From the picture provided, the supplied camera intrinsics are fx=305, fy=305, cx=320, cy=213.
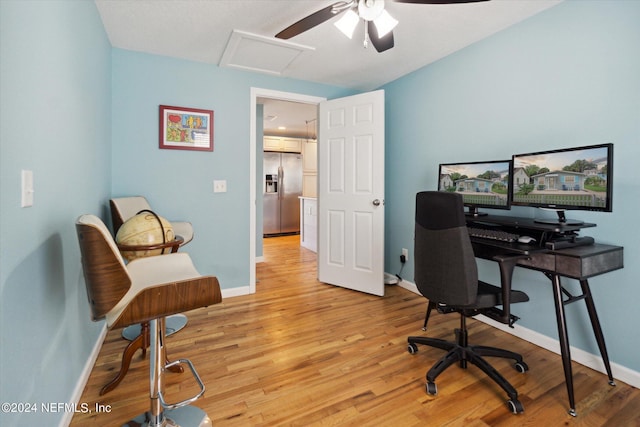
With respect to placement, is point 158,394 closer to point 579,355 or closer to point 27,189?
point 27,189

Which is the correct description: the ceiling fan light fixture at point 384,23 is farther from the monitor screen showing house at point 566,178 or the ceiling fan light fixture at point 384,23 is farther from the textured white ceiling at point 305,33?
the monitor screen showing house at point 566,178

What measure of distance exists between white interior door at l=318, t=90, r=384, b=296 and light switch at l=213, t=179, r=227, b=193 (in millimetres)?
1074

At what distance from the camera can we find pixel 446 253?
65.0 inches

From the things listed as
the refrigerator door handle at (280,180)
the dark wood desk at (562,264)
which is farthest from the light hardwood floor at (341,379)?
the refrigerator door handle at (280,180)

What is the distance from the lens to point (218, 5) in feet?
6.74

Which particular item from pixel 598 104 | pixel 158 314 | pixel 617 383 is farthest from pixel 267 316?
pixel 598 104

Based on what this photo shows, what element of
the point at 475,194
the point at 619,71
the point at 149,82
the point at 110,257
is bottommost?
the point at 110,257

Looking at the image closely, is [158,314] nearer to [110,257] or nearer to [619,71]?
[110,257]

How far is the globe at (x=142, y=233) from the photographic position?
5.50 ft

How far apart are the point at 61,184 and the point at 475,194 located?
257 cm

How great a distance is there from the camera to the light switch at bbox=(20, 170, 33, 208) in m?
0.99

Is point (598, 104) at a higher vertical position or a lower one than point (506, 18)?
lower

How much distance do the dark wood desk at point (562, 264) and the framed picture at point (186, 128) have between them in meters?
2.59

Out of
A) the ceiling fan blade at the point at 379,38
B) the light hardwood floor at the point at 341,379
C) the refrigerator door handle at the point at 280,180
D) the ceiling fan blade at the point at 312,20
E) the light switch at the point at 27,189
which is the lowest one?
the light hardwood floor at the point at 341,379
